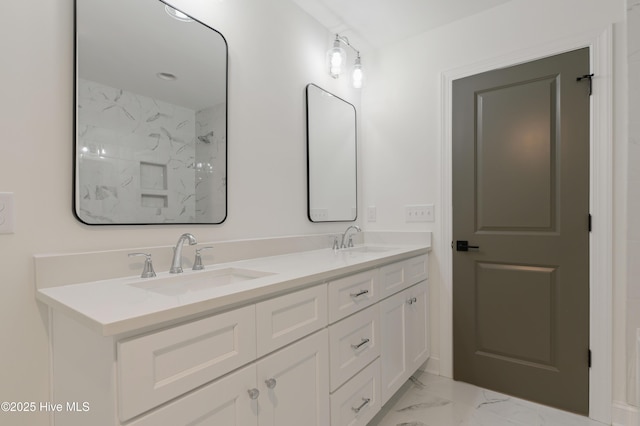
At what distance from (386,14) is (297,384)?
221 cm

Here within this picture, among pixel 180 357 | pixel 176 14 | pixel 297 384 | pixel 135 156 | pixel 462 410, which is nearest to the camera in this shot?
pixel 180 357

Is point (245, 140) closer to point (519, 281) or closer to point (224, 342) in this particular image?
point (224, 342)

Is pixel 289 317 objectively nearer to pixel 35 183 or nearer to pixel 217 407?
pixel 217 407

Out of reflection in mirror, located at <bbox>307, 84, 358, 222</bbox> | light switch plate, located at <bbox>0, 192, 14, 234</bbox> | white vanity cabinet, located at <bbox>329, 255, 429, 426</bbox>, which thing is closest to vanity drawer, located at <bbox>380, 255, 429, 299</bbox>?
white vanity cabinet, located at <bbox>329, 255, 429, 426</bbox>

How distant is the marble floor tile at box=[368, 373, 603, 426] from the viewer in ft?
5.82

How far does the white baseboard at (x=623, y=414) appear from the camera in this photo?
170 centimetres

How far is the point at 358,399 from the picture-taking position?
1.49 m

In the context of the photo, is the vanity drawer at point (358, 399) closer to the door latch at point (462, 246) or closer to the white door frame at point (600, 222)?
the door latch at point (462, 246)

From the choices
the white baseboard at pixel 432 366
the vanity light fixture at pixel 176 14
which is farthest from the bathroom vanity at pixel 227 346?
the vanity light fixture at pixel 176 14

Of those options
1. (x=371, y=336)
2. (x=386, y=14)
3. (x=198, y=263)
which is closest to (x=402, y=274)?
(x=371, y=336)

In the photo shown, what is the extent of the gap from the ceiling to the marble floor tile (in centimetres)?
242

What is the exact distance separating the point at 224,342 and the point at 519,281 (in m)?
1.85

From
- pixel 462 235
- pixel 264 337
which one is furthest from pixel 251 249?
pixel 462 235

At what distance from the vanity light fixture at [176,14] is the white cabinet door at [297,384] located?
1418 mm
